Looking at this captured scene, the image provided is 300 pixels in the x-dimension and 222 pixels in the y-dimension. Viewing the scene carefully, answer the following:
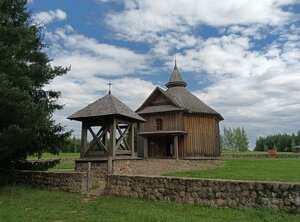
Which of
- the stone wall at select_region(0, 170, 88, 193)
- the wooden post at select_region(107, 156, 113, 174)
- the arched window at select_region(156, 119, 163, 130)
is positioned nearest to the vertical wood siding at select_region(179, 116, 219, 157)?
the arched window at select_region(156, 119, 163, 130)

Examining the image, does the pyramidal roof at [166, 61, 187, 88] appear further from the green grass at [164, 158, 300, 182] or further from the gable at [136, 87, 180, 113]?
the green grass at [164, 158, 300, 182]

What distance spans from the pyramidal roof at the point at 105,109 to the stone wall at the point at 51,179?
3158 mm

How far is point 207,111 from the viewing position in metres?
28.5

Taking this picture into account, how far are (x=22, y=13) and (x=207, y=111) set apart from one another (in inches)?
716

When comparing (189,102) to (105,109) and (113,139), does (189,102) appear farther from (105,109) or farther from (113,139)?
(113,139)

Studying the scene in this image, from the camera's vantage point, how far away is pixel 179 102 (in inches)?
1107

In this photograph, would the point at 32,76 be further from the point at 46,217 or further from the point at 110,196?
the point at 46,217

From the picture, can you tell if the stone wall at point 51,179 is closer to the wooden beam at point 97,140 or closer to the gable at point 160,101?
the wooden beam at point 97,140

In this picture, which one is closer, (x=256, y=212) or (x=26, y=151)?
(x=256, y=212)

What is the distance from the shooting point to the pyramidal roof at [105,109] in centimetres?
1528

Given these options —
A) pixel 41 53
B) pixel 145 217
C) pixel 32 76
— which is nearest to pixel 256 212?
pixel 145 217

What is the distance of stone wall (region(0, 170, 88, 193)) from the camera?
13211mm

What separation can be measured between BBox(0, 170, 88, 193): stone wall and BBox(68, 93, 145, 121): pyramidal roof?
3158 millimetres

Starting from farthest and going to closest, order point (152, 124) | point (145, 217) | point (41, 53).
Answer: point (152, 124) < point (41, 53) < point (145, 217)
